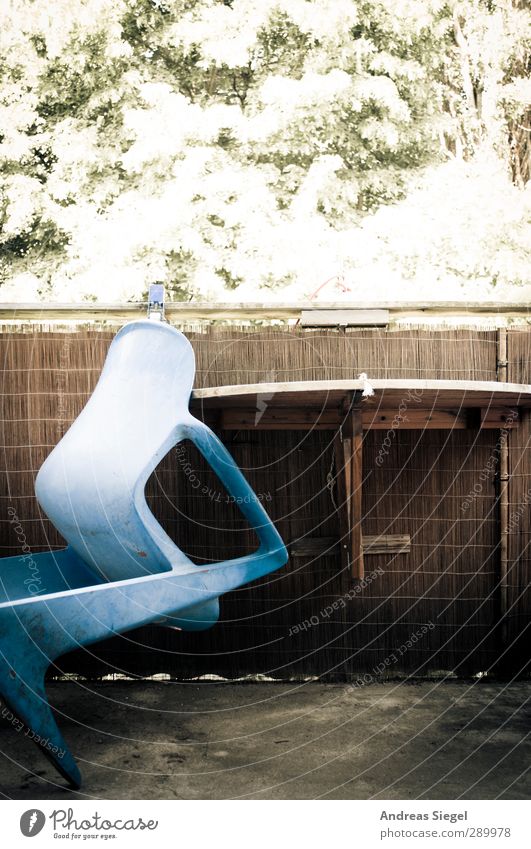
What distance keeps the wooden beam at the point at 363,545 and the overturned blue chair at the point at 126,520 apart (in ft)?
2.05

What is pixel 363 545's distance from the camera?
3256 millimetres

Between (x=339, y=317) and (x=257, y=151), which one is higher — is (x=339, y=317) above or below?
below

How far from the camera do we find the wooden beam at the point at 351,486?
2752mm

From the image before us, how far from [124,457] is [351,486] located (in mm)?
807

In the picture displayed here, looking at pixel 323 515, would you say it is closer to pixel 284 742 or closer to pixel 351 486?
pixel 351 486

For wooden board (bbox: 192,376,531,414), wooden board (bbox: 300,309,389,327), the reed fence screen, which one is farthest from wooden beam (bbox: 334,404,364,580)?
wooden board (bbox: 300,309,389,327)

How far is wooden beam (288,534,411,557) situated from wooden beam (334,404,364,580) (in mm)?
160

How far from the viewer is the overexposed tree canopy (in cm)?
704

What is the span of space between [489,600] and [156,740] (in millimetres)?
1443

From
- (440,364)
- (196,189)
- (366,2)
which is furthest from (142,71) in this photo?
(440,364)

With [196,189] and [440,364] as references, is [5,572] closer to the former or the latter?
[440,364]

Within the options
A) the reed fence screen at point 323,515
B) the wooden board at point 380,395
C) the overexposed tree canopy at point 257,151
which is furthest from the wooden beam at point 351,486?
the overexposed tree canopy at point 257,151

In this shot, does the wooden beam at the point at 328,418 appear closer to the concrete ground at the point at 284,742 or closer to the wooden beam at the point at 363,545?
the wooden beam at the point at 363,545

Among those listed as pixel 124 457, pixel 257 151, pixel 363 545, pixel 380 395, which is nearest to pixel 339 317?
pixel 380 395
